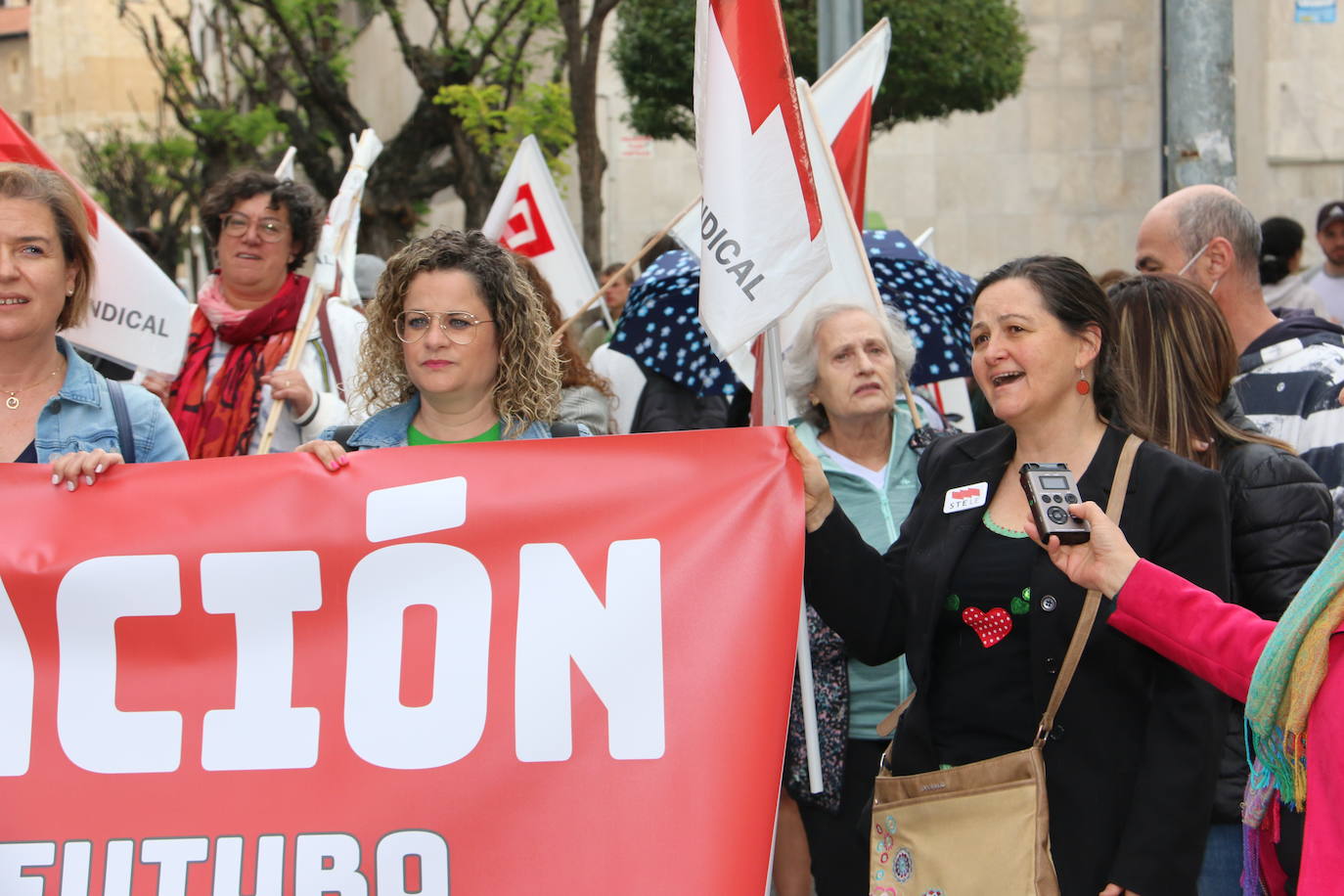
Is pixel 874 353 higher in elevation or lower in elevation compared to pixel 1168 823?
higher

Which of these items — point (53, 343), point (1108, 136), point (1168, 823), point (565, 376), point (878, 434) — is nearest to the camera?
point (1168, 823)

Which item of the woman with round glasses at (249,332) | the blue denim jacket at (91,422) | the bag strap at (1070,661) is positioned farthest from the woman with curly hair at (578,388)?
the bag strap at (1070,661)

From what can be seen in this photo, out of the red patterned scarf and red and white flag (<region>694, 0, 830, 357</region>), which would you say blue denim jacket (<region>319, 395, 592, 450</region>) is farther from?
the red patterned scarf

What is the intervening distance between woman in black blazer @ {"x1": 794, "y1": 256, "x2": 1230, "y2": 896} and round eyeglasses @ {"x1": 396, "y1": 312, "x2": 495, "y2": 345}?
3.00 feet

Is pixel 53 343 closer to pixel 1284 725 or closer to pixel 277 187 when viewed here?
pixel 277 187

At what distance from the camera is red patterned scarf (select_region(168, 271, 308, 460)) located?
4.98 m

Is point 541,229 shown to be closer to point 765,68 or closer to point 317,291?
point 317,291

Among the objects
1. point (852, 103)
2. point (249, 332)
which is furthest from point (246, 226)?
point (852, 103)

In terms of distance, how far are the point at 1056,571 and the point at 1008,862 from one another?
0.54m

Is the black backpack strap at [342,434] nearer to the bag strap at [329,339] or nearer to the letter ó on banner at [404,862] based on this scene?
the letter ó on banner at [404,862]

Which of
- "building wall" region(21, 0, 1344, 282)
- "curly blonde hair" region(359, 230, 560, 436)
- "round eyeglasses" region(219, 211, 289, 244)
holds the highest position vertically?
"building wall" region(21, 0, 1344, 282)

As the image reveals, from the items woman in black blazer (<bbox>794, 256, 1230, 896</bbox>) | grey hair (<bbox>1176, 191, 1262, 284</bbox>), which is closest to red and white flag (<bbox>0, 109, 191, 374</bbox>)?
woman in black blazer (<bbox>794, 256, 1230, 896</bbox>)

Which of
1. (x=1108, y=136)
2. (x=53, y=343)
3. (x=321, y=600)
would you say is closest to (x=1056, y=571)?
(x=321, y=600)

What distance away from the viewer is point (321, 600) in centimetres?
323
